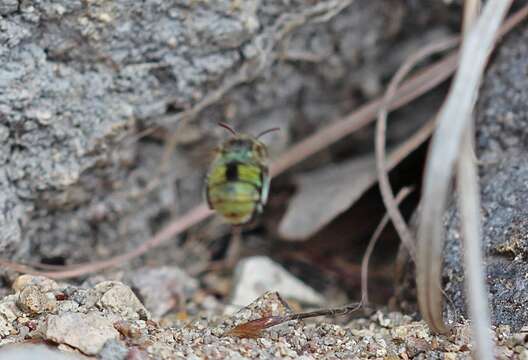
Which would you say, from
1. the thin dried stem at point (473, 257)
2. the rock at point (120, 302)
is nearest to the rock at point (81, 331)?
the rock at point (120, 302)

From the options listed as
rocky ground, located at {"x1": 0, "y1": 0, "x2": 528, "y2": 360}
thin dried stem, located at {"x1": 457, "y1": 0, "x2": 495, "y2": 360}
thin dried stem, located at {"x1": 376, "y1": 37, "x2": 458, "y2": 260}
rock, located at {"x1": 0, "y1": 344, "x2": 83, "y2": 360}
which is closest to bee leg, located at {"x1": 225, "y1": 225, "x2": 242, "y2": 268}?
rocky ground, located at {"x1": 0, "y1": 0, "x2": 528, "y2": 360}

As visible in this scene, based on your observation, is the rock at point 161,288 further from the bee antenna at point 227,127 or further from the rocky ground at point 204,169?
the bee antenna at point 227,127

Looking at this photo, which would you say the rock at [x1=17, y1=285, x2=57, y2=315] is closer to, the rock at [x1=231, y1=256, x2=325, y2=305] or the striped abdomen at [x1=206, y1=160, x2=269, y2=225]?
the striped abdomen at [x1=206, y1=160, x2=269, y2=225]

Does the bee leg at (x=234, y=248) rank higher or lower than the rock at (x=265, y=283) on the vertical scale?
higher

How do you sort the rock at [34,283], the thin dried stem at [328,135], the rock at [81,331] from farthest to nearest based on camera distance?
the thin dried stem at [328,135] → the rock at [34,283] → the rock at [81,331]

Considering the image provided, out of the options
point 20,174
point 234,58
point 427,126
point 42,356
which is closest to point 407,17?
point 427,126

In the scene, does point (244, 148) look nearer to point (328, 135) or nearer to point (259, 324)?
point (328, 135)

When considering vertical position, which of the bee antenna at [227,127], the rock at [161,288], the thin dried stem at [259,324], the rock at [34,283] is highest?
the bee antenna at [227,127]
